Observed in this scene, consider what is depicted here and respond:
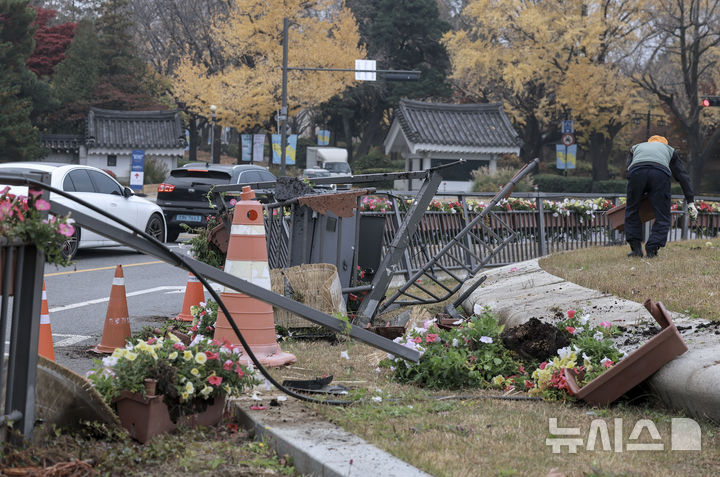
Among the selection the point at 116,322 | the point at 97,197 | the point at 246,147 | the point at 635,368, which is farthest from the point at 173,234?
the point at 246,147

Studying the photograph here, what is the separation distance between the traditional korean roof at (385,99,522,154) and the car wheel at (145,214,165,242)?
28.9 metres

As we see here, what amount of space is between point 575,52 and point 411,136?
33.1 feet

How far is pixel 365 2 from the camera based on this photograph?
208 feet

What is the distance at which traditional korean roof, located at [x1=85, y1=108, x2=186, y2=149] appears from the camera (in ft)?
164

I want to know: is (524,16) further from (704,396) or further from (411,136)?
(704,396)

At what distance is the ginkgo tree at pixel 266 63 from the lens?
51.2 meters

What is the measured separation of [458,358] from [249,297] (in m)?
1.65

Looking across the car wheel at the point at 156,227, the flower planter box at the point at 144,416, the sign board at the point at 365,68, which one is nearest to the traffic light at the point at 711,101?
the car wheel at the point at 156,227

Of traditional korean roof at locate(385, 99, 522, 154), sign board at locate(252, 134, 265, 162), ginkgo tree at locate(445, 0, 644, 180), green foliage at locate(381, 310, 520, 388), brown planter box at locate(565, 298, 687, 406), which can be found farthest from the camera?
sign board at locate(252, 134, 265, 162)

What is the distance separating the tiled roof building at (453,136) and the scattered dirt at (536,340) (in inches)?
1575

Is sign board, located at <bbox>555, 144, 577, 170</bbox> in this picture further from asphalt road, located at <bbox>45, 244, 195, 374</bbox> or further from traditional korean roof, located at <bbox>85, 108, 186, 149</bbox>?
asphalt road, located at <bbox>45, 244, 195, 374</bbox>

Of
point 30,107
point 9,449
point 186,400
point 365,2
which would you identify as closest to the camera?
point 9,449

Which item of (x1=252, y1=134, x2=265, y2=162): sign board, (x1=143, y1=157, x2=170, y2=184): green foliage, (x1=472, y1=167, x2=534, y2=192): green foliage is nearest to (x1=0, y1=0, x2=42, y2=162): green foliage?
(x1=143, y1=157, x2=170, y2=184): green foliage

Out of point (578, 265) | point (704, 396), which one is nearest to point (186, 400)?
point (704, 396)
